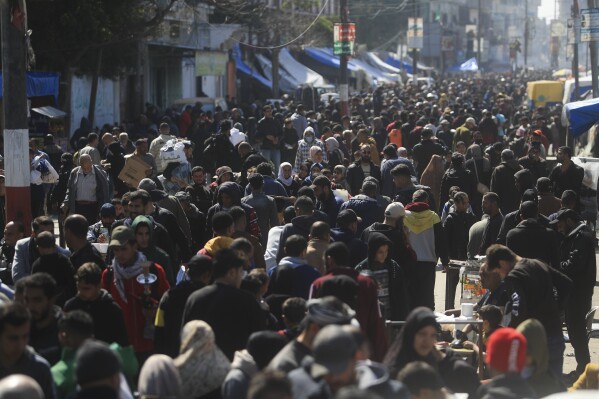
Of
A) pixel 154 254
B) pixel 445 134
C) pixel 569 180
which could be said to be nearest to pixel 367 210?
pixel 154 254

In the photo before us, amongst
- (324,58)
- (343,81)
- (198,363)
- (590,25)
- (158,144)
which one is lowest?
(198,363)

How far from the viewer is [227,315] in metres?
7.14

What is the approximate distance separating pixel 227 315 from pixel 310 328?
0.93 meters

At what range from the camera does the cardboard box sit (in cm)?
1466

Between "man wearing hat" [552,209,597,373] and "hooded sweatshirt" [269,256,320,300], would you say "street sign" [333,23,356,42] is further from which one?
"hooded sweatshirt" [269,256,320,300]

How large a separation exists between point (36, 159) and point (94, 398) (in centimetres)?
1088

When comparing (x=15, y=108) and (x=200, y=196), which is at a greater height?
(x=15, y=108)

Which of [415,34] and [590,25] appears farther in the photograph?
[415,34]

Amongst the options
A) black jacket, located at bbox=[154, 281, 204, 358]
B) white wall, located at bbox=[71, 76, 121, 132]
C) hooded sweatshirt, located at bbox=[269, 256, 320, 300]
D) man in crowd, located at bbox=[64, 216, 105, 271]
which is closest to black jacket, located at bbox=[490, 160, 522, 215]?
hooded sweatshirt, located at bbox=[269, 256, 320, 300]

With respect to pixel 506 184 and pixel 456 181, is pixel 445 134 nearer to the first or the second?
pixel 506 184

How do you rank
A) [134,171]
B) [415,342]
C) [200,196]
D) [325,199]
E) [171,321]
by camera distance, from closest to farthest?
1. [415,342]
2. [171,321]
3. [325,199]
4. [200,196]
5. [134,171]

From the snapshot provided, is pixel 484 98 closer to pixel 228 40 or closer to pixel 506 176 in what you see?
pixel 228 40

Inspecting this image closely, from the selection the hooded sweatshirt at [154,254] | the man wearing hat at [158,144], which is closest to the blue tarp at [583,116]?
the man wearing hat at [158,144]

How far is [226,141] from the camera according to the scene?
18500 mm
